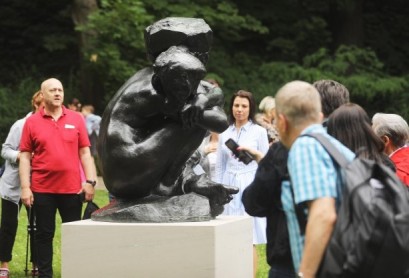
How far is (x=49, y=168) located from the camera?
8.98 meters

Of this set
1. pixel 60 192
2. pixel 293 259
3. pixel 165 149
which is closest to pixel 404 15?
pixel 60 192

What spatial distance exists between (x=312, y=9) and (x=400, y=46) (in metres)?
2.64

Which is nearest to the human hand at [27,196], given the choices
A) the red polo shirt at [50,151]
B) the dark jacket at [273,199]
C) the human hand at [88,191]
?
the red polo shirt at [50,151]

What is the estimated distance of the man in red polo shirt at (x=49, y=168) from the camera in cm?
898

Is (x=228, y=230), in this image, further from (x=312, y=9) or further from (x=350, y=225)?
(x=312, y=9)

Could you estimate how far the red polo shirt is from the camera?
29.5 ft

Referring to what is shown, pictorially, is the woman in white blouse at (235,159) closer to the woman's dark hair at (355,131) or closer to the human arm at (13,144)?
the human arm at (13,144)

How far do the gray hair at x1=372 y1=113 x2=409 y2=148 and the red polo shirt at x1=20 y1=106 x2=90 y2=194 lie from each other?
3096 mm

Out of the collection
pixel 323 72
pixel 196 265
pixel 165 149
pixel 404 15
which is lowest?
pixel 196 265

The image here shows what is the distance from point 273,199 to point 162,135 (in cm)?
187

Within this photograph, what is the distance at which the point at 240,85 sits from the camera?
77.6 ft

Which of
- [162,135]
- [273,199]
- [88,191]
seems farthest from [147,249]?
[88,191]

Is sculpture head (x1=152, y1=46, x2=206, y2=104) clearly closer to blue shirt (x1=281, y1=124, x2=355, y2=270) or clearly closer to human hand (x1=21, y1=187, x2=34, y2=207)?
blue shirt (x1=281, y1=124, x2=355, y2=270)

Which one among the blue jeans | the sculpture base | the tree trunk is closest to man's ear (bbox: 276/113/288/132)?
the blue jeans
